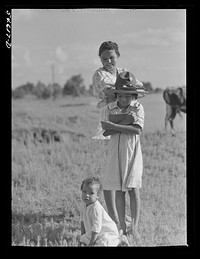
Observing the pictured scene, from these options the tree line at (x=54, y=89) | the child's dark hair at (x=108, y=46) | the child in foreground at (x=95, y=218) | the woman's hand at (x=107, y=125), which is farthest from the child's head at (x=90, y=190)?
the tree line at (x=54, y=89)

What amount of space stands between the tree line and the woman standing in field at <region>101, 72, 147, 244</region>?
57.4 inches

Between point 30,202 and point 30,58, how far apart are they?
4.65ft

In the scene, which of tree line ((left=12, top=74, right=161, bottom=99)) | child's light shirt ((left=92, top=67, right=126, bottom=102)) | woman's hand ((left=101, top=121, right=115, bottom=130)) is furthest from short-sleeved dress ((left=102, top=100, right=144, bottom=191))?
tree line ((left=12, top=74, right=161, bottom=99))

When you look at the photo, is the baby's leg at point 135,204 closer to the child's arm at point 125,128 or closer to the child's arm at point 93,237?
the child's arm at point 93,237

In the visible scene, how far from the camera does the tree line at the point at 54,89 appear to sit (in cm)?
693

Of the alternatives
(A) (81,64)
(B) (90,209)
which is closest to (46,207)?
(B) (90,209)

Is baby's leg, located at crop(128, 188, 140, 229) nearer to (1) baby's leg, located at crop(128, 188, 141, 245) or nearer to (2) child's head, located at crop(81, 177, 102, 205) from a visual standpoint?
(1) baby's leg, located at crop(128, 188, 141, 245)

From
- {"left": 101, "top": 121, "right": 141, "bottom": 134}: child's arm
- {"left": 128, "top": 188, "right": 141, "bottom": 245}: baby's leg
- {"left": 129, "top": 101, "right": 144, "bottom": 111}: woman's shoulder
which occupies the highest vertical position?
{"left": 129, "top": 101, "right": 144, "bottom": 111}: woman's shoulder

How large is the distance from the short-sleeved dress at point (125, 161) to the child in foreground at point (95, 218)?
14cm

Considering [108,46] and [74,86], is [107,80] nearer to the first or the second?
[108,46]

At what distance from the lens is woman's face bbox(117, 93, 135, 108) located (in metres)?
5.16

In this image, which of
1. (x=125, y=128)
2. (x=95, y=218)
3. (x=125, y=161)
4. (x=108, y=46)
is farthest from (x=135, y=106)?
(x=95, y=218)

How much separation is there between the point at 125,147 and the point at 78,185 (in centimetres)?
96
